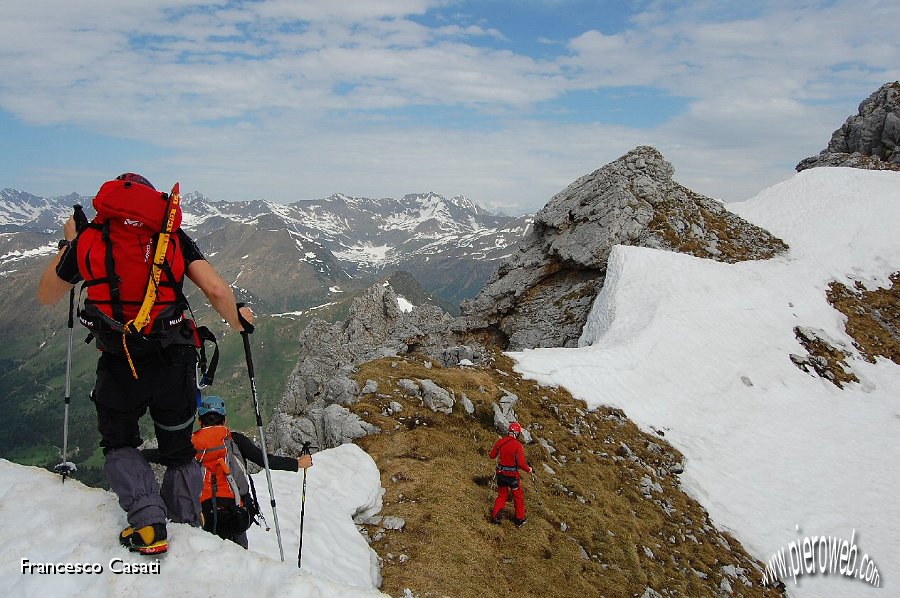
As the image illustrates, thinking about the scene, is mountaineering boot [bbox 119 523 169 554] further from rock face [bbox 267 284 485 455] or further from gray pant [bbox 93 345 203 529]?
rock face [bbox 267 284 485 455]

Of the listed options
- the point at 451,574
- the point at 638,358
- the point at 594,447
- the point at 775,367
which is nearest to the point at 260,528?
the point at 451,574

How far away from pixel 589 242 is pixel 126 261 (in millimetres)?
39525

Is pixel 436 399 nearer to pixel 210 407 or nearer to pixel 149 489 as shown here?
pixel 210 407

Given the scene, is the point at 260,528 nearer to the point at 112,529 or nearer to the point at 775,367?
the point at 112,529

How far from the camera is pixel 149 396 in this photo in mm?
6711

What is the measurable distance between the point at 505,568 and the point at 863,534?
17930mm

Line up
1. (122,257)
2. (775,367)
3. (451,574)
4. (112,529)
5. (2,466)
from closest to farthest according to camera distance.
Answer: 1. (122,257)
2. (112,529)
3. (2,466)
4. (451,574)
5. (775,367)

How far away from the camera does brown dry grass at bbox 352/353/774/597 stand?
12.9 m

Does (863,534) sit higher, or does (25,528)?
(25,528)

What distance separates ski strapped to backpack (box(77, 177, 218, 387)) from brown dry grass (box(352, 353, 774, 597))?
842cm

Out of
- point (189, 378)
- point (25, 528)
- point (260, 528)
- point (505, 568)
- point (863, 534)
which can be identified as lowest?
point (863, 534)

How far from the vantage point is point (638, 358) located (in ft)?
92.9

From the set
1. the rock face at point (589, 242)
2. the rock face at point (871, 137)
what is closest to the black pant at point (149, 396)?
the rock face at point (589, 242)

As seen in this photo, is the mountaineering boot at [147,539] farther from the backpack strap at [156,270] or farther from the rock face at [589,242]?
the rock face at [589,242]
